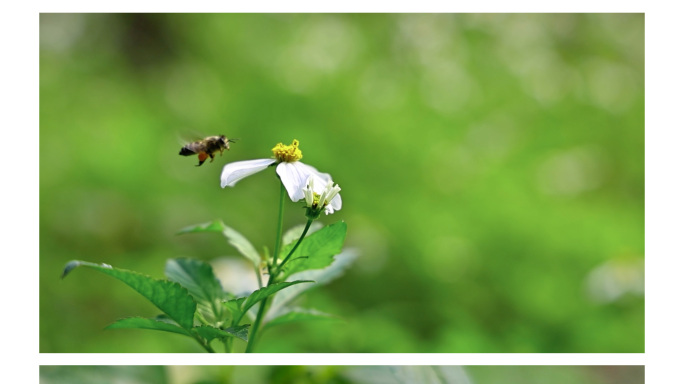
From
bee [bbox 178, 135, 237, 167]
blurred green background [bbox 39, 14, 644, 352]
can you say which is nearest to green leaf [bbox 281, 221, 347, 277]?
bee [bbox 178, 135, 237, 167]

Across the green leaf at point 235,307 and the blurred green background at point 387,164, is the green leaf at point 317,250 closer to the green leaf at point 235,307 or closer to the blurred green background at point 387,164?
the green leaf at point 235,307

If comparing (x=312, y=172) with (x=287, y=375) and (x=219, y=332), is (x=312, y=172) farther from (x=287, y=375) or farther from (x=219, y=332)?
(x=287, y=375)

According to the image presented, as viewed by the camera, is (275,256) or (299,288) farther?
(299,288)

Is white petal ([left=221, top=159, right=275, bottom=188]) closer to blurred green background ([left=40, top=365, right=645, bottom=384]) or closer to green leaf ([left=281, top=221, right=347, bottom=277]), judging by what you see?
green leaf ([left=281, top=221, right=347, bottom=277])

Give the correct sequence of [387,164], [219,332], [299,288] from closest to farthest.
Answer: [219,332], [299,288], [387,164]

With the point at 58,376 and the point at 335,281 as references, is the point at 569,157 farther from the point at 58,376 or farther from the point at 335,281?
the point at 58,376

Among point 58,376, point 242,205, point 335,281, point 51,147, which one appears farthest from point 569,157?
point 58,376

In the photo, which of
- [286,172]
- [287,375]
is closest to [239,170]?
[286,172]
